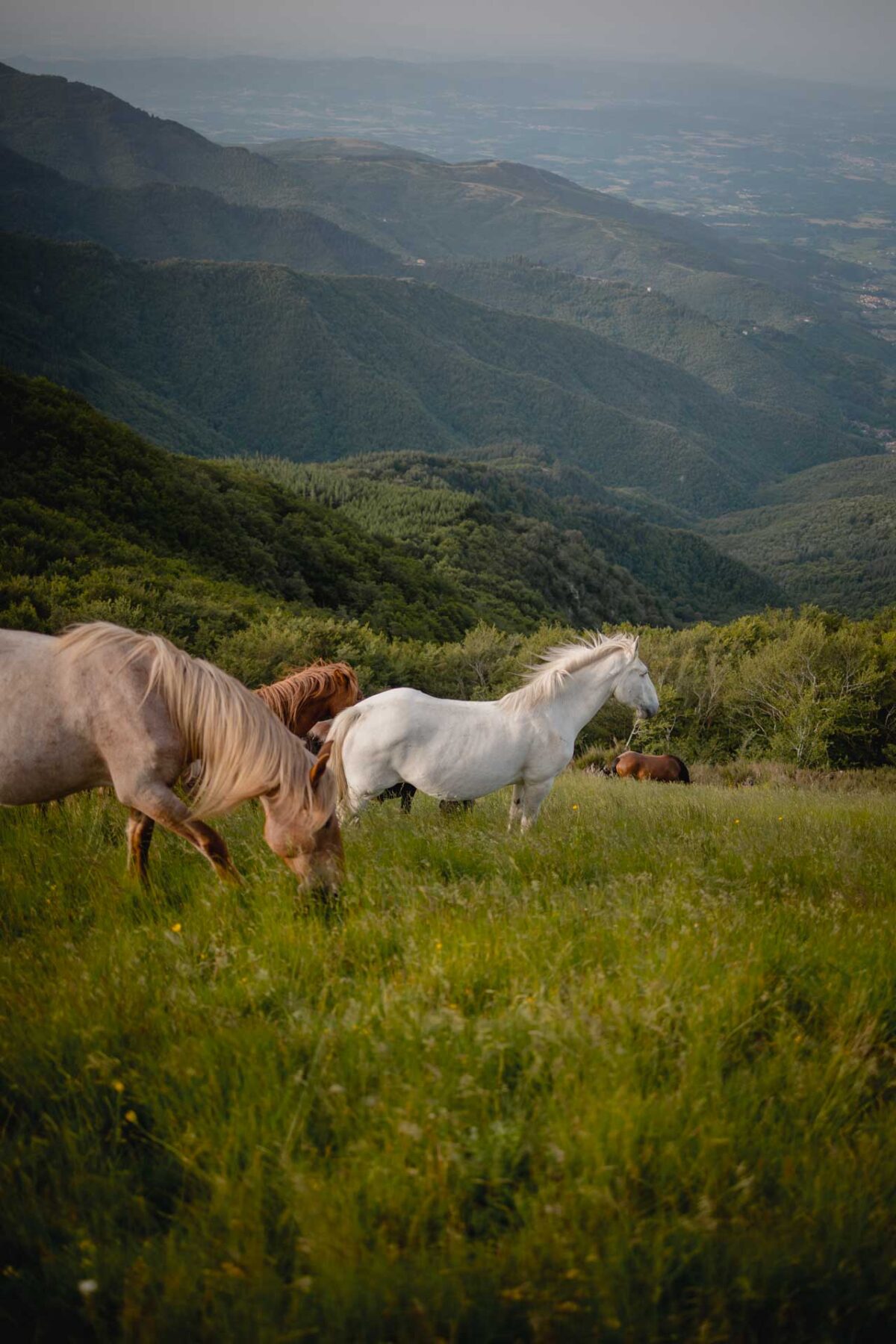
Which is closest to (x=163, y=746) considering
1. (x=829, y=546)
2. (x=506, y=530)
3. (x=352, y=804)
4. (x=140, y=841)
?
(x=140, y=841)

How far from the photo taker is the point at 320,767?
13.9 ft

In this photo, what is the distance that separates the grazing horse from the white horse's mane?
31.7 ft

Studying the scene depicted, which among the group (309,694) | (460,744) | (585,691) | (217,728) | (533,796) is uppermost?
(217,728)

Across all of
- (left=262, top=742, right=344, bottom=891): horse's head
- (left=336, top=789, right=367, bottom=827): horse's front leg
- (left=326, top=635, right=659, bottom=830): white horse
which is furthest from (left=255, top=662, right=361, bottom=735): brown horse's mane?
(left=262, top=742, right=344, bottom=891): horse's head

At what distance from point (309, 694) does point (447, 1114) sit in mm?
4954

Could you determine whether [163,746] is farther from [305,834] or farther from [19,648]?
[19,648]

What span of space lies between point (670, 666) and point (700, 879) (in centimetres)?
2425

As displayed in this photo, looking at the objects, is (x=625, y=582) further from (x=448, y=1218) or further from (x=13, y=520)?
(x=448, y=1218)

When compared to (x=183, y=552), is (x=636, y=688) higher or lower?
higher

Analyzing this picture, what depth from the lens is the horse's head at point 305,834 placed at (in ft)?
14.0

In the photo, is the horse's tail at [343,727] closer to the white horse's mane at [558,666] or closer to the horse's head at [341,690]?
the horse's head at [341,690]

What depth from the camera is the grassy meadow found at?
206 cm

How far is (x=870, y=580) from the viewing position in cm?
12106

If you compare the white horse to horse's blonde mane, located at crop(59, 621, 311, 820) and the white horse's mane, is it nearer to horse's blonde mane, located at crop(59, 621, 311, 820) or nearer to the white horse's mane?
the white horse's mane
